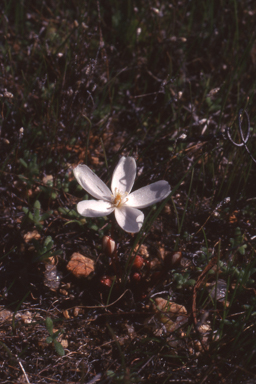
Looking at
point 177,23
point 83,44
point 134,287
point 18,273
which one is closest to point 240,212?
point 134,287

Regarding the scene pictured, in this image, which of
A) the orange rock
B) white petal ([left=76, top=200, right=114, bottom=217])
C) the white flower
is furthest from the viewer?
the orange rock

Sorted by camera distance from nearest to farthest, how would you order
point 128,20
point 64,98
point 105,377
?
point 105,377, point 64,98, point 128,20

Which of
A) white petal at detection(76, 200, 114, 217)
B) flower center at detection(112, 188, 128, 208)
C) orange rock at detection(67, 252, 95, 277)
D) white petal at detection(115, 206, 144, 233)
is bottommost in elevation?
orange rock at detection(67, 252, 95, 277)

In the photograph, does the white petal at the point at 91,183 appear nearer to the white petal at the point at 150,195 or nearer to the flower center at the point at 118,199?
the flower center at the point at 118,199

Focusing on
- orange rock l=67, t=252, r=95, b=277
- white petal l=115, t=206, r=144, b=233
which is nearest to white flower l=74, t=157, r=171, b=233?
white petal l=115, t=206, r=144, b=233

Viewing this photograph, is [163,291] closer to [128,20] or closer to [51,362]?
[51,362]

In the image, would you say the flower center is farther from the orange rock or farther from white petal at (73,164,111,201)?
the orange rock
